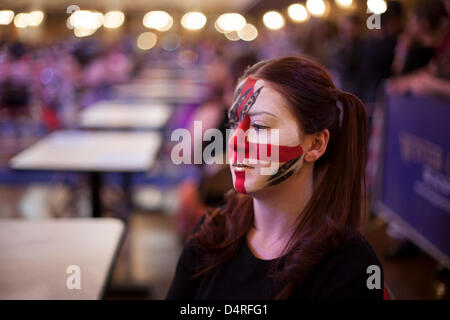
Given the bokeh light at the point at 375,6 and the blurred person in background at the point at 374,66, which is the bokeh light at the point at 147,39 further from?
the bokeh light at the point at 375,6

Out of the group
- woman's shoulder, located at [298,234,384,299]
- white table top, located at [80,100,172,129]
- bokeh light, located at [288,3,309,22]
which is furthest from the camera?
white table top, located at [80,100,172,129]

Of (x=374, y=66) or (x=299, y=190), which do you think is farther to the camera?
(x=374, y=66)

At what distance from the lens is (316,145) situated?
43.6 inches

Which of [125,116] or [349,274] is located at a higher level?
[125,116]

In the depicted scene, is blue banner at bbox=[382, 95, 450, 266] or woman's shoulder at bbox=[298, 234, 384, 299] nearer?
woman's shoulder at bbox=[298, 234, 384, 299]

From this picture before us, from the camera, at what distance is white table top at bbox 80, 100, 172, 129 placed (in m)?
4.47

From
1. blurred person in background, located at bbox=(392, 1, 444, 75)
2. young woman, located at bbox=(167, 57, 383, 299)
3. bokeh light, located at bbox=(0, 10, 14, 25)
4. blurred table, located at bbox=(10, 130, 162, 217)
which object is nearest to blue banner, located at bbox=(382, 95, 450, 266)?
blurred person in background, located at bbox=(392, 1, 444, 75)

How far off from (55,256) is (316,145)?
2.90 feet

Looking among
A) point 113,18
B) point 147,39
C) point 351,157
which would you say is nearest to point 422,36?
point 113,18

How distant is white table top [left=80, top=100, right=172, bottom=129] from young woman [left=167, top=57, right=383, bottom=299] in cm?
333

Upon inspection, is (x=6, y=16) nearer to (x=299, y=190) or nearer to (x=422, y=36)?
(x=299, y=190)

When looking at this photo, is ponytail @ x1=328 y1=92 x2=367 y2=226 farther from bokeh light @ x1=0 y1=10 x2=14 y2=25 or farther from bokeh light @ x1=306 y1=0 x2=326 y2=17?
bokeh light @ x1=0 y1=10 x2=14 y2=25

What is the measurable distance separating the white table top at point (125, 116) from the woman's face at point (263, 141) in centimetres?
337
